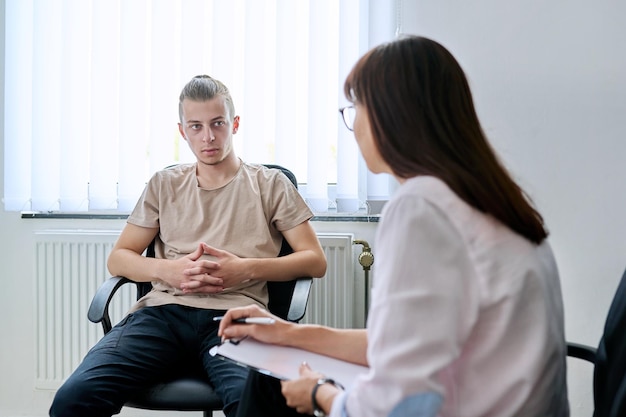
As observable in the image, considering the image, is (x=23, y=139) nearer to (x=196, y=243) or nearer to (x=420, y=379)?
(x=196, y=243)

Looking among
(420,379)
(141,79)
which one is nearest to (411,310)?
(420,379)

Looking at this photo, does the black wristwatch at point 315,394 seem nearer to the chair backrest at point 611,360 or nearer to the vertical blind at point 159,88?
the chair backrest at point 611,360

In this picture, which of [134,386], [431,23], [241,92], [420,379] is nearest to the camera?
[420,379]

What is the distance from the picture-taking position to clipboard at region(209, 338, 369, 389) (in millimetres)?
1095

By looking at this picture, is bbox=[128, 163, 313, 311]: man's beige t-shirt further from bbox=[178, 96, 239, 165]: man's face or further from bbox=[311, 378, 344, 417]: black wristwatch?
bbox=[311, 378, 344, 417]: black wristwatch

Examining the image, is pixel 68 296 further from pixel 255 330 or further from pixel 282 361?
pixel 282 361

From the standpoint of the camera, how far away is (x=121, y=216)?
2564mm

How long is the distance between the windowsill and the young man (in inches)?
18.0

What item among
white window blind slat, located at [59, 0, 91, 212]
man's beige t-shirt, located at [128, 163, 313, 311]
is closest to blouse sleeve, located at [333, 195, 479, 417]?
man's beige t-shirt, located at [128, 163, 313, 311]

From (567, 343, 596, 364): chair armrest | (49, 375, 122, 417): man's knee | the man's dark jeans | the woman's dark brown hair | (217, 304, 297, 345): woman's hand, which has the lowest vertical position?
(49, 375, 122, 417): man's knee

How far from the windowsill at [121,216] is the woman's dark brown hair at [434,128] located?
148 centimetres

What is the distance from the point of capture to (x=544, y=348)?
889 millimetres

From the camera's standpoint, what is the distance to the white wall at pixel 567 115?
1943 mm

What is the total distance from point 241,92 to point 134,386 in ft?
4.19
